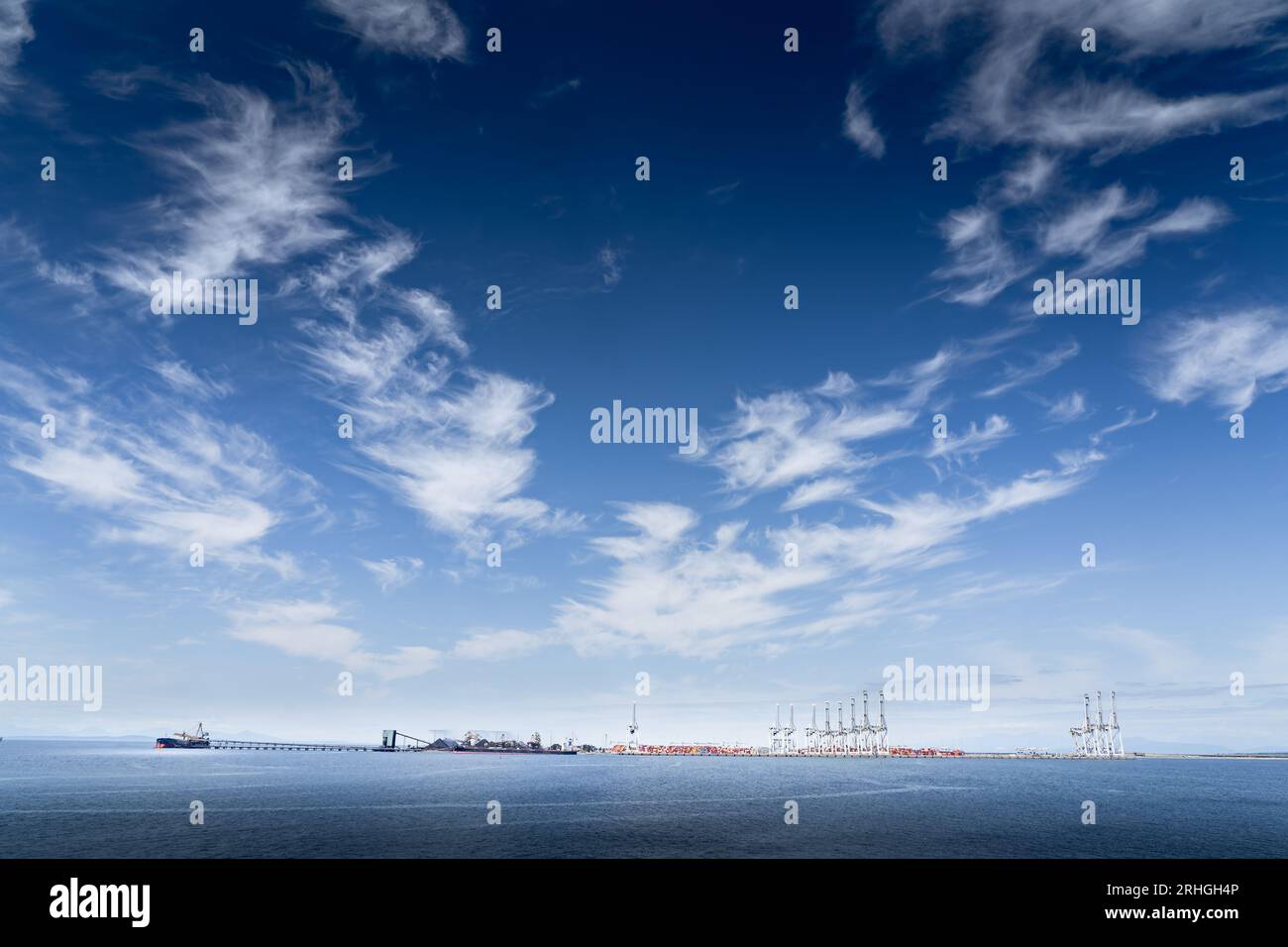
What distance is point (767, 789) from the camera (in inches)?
7101

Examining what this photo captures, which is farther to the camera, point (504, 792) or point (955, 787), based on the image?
point (955, 787)

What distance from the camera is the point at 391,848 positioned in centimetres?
8081

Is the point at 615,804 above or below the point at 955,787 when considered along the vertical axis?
above
